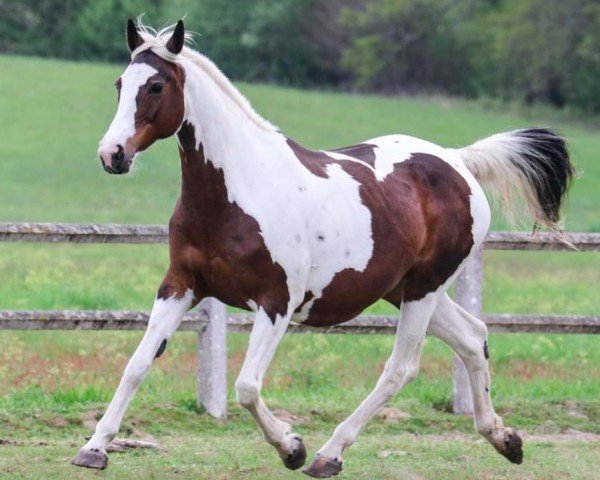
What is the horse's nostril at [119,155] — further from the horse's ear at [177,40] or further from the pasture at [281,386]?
the pasture at [281,386]

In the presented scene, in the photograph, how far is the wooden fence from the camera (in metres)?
8.21

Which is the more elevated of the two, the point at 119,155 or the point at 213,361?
the point at 119,155

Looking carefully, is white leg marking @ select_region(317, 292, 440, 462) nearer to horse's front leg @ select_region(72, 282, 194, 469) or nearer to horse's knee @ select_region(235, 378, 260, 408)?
horse's knee @ select_region(235, 378, 260, 408)

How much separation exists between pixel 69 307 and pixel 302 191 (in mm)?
7010

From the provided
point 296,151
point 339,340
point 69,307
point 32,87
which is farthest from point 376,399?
point 32,87

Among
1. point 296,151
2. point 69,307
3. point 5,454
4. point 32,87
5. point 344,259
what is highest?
point 296,151

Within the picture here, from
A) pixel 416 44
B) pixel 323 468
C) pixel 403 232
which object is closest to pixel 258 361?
pixel 323 468

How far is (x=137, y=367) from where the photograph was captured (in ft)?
20.3

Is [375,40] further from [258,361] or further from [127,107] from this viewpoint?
[127,107]

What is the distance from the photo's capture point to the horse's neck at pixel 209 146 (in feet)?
20.5

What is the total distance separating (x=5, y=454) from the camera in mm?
7125

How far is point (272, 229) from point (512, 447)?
203 cm

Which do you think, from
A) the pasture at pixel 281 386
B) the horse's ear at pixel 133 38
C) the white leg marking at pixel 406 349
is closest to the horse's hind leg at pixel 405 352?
the white leg marking at pixel 406 349

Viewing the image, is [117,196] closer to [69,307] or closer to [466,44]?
[69,307]
